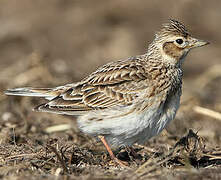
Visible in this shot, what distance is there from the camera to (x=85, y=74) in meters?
12.7

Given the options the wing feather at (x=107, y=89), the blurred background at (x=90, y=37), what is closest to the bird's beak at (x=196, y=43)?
the wing feather at (x=107, y=89)

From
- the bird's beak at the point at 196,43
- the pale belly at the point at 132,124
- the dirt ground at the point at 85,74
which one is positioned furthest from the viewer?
the bird's beak at the point at 196,43

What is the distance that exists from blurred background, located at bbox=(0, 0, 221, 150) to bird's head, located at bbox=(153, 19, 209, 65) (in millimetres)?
3604

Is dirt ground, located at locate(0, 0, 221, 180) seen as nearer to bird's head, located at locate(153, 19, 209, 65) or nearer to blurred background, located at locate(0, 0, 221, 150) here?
blurred background, located at locate(0, 0, 221, 150)

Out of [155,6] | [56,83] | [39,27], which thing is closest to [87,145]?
[56,83]

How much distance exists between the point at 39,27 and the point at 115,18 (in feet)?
8.84

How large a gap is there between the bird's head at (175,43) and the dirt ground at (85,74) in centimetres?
125

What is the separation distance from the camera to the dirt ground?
5.62m

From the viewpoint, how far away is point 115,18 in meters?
17.1

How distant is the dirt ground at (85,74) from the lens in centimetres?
562

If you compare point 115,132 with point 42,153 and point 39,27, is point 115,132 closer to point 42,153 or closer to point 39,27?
point 42,153

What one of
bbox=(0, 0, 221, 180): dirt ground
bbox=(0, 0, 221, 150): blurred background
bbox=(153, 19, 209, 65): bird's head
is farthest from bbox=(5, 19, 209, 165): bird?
bbox=(0, 0, 221, 150): blurred background

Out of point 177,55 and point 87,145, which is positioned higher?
point 177,55

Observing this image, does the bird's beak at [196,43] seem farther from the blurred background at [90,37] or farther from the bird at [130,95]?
the blurred background at [90,37]
